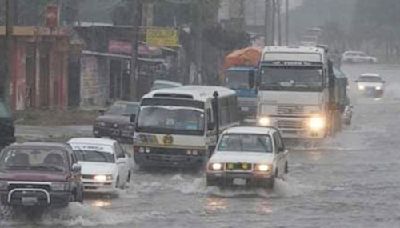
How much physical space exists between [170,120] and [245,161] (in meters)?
6.52

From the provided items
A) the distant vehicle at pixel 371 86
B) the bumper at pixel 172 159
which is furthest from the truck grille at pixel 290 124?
the distant vehicle at pixel 371 86

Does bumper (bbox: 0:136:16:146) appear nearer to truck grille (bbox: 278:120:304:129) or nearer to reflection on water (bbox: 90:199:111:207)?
reflection on water (bbox: 90:199:111:207)

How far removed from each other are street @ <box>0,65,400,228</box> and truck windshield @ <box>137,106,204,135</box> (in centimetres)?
132

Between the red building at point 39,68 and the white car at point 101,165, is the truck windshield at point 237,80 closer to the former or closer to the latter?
the red building at point 39,68

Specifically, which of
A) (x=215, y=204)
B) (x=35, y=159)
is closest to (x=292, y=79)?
(x=215, y=204)

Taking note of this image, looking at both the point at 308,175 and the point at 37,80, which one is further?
the point at 37,80

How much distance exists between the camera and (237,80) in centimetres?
6147

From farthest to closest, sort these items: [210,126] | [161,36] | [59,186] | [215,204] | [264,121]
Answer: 1. [161,36]
2. [264,121]
3. [210,126]
4. [215,204]
5. [59,186]

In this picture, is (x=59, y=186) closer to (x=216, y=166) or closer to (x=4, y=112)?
(x=216, y=166)

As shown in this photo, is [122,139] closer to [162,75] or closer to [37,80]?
[37,80]

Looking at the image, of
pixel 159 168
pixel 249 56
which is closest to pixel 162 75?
pixel 249 56

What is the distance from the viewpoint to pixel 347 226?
24.1 metres

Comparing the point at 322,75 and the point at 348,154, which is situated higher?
the point at 322,75

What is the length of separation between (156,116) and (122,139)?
377 inches
